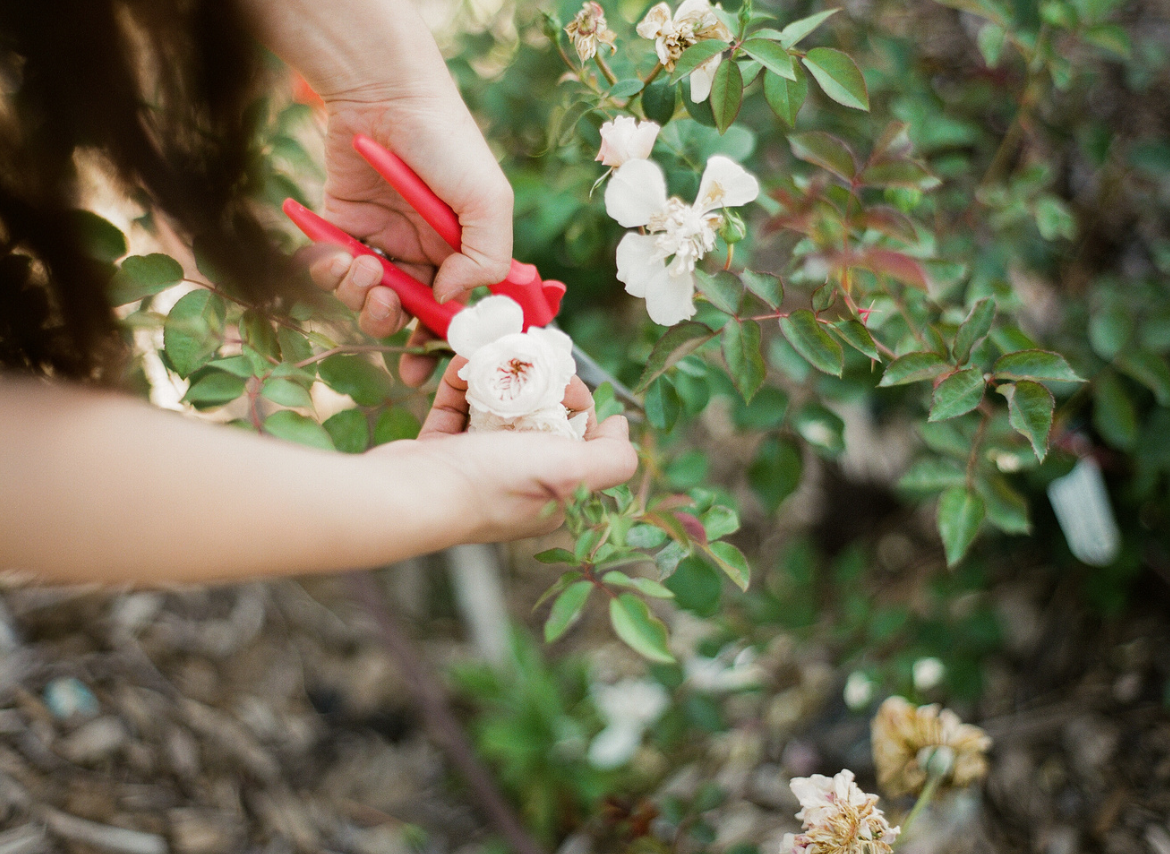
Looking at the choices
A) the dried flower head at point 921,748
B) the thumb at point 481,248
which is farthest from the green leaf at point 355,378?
the dried flower head at point 921,748

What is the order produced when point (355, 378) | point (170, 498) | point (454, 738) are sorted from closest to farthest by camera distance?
point (170, 498)
point (355, 378)
point (454, 738)

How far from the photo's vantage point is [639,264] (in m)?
0.84

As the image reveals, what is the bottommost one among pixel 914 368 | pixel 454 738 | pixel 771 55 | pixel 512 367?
pixel 454 738

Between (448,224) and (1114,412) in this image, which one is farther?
(1114,412)

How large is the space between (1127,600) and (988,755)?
1.48 feet

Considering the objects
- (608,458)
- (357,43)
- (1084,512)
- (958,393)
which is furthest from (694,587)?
(357,43)

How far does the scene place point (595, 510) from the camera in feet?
2.53

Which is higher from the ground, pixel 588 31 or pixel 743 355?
pixel 588 31

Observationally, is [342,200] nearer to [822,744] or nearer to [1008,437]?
[1008,437]

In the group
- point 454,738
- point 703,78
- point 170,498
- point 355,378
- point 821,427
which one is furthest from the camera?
point 454,738

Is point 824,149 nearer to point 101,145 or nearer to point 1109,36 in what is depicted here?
point 1109,36

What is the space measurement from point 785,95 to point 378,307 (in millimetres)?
552

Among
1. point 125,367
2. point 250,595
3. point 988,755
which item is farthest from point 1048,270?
point 250,595

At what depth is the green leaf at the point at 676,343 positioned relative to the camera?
2.66 feet
